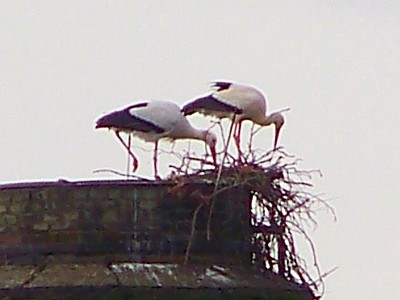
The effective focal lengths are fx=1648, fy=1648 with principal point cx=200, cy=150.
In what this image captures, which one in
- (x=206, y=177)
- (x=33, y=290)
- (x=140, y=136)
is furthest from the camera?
(x=140, y=136)

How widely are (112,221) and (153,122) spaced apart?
2.86 meters

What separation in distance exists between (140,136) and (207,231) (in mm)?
3064

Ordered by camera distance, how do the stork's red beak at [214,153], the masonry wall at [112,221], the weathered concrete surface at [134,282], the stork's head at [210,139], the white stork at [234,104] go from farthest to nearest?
the white stork at [234,104] → the stork's head at [210,139] → the stork's red beak at [214,153] → the masonry wall at [112,221] → the weathered concrete surface at [134,282]

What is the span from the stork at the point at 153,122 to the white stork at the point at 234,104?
1.74 ft

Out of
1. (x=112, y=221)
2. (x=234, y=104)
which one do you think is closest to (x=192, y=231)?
(x=112, y=221)

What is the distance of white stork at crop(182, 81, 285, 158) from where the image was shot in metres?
14.3

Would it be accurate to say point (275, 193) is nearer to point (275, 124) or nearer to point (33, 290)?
point (33, 290)

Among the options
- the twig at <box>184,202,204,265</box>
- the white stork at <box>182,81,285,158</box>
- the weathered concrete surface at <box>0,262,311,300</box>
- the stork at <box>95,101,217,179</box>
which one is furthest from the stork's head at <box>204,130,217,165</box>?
the weathered concrete surface at <box>0,262,311,300</box>

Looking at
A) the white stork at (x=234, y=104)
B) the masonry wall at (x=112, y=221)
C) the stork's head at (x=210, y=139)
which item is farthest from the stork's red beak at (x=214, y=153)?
the white stork at (x=234, y=104)

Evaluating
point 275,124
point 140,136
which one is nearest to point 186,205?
point 140,136

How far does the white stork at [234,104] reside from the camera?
46.8 feet

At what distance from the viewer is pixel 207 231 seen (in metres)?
10.8

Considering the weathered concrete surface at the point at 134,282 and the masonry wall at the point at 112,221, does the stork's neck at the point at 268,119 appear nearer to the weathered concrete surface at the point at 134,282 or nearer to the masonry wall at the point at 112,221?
the masonry wall at the point at 112,221

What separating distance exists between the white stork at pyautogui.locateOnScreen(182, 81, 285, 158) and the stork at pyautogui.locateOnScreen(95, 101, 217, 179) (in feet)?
1.74
